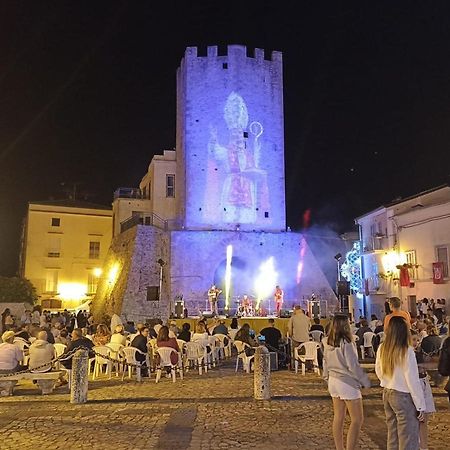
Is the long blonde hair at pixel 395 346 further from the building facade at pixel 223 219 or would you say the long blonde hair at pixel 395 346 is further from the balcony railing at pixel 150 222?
the balcony railing at pixel 150 222

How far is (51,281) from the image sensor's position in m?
37.8

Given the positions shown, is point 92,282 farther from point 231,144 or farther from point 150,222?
point 231,144

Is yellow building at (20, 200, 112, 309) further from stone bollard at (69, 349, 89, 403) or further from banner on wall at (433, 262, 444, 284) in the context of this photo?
stone bollard at (69, 349, 89, 403)

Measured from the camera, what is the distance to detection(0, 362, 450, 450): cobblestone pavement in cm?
629

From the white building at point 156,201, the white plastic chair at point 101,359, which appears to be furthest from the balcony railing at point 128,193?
the white plastic chair at point 101,359

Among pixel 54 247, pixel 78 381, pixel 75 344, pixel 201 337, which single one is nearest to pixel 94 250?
pixel 54 247

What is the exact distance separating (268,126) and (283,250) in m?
7.95

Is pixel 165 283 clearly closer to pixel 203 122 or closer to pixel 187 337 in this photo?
pixel 203 122

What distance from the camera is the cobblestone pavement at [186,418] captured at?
20.6 ft

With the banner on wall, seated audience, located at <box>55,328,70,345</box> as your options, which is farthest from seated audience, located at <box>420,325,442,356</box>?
the banner on wall

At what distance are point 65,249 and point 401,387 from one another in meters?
36.7

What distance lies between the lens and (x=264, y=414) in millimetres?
7793

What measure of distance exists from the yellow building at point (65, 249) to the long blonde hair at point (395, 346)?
34244mm

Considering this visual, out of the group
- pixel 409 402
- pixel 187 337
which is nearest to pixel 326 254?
pixel 187 337
